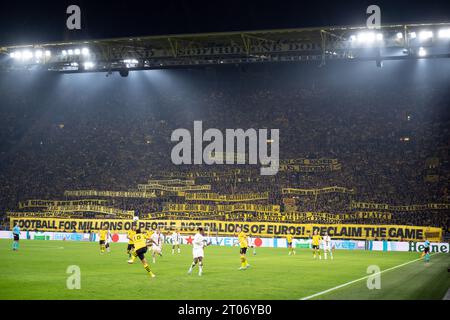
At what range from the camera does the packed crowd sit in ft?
202

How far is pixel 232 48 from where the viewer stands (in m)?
50.7

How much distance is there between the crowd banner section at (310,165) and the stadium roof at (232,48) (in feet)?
50.4

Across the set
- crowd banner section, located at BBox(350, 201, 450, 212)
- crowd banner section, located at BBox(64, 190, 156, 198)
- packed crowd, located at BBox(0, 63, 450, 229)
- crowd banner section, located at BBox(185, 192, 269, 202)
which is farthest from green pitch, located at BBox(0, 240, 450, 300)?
crowd banner section, located at BBox(64, 190, 156, 198)

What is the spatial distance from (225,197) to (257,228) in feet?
22.6

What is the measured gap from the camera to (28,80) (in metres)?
77.4

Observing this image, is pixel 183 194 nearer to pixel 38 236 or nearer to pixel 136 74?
pixel 38 236

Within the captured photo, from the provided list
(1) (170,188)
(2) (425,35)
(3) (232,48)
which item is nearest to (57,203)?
(1) (170,188)

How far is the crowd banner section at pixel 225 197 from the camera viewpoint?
201 feet

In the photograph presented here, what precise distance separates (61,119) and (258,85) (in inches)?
996

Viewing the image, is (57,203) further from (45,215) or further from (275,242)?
(275,242)

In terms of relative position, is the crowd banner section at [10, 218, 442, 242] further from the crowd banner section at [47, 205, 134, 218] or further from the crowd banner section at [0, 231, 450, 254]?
the crowd banner section at [47, 205, 134, 218]

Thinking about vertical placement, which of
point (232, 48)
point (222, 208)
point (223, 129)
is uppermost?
point (232, 48)

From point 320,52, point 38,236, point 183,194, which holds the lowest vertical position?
point 38,236
